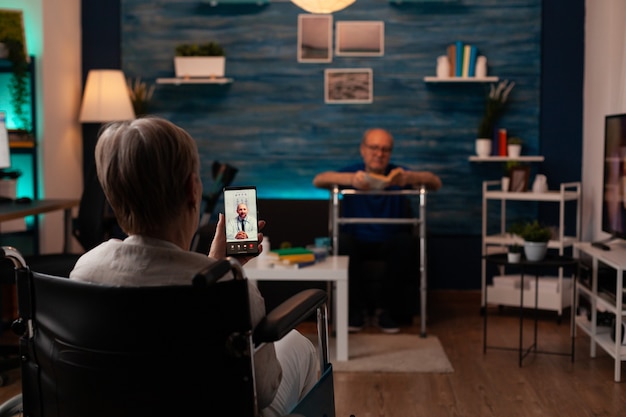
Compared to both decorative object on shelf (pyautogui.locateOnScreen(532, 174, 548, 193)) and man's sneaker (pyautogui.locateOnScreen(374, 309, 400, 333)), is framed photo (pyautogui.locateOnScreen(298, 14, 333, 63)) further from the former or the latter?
man's sneaker (pyautogui.locateOnScreen(374, 309, 400, 333))

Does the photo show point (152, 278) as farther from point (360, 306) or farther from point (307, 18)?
point (307, 18)

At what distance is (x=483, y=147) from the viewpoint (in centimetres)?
557

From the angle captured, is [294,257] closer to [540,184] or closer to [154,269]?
[540,184]

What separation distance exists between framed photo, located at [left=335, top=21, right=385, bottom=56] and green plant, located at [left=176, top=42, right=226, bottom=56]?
2.58 ft

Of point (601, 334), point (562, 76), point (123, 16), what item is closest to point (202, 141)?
point (123, 16)

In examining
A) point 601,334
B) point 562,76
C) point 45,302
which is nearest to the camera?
point 45,302

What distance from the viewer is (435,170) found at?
19.0 ft

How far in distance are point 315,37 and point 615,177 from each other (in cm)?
231

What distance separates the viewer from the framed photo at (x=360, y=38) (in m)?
5.77

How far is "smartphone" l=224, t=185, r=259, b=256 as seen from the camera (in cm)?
215

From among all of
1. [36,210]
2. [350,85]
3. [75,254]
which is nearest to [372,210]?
[350,85]

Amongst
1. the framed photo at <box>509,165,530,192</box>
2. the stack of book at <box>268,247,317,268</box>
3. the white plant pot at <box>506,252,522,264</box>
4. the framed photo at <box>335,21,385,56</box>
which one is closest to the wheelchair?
the stack of book at <box>268,247,317,268</box>

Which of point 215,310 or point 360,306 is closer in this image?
point 215,310

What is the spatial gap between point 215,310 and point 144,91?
14.8ft
